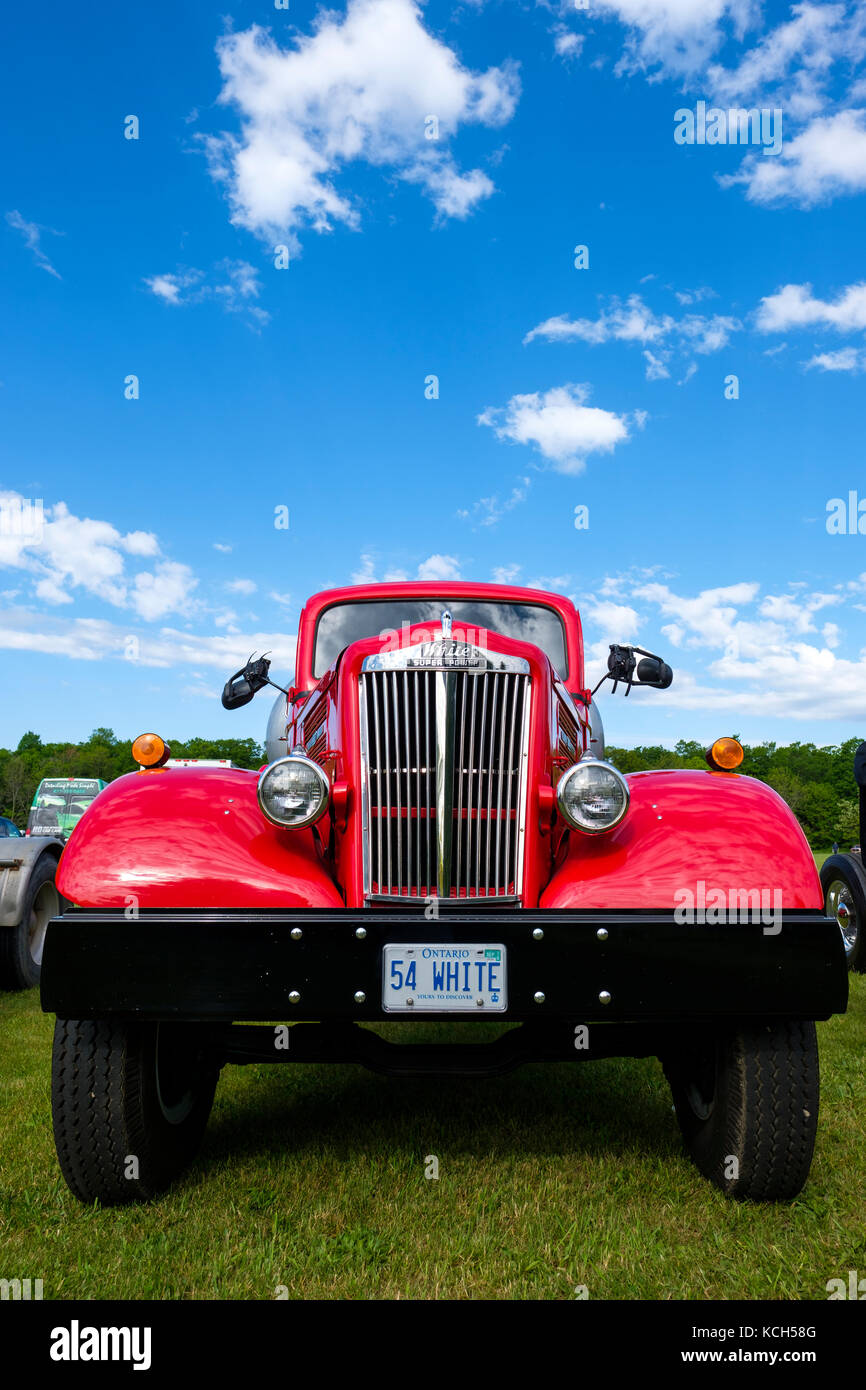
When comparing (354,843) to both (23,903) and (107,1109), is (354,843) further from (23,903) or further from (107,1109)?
(23,903)

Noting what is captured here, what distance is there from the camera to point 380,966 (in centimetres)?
267

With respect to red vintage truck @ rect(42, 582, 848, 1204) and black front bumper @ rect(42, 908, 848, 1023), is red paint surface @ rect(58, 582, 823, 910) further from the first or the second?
black front bumper @ rect(42, 908, 848, 1023)

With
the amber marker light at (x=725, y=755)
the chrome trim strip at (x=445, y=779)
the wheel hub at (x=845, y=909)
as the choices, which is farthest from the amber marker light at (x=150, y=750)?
the wheel hub at (x=845, y=909)

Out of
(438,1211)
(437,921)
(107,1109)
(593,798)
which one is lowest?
(438,1211)

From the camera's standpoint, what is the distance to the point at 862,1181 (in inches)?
129

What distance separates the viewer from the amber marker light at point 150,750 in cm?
345

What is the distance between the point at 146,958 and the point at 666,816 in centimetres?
164

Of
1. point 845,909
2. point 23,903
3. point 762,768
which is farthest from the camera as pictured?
point 762,768

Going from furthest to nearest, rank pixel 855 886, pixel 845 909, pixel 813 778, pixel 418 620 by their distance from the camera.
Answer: pixel 813 778, pixel 845 909, pixel 855 886, pixel 418 620

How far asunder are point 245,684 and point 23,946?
3.80m

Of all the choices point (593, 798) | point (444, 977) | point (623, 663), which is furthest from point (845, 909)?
point (444, 977)

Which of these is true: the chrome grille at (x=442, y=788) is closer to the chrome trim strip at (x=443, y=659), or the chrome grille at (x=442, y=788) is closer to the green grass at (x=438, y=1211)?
the chrome trim strip at (x=443, y=659)

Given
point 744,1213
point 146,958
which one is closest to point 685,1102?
point 744,1213

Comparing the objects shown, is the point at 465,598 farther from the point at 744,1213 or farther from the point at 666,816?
the point at 744,1213
